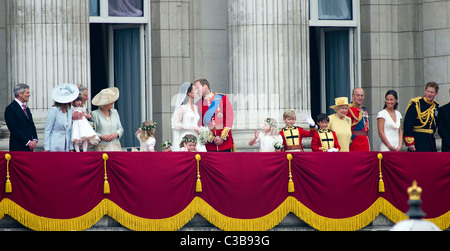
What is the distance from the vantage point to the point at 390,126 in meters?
16.1

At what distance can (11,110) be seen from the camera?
14.3 metres

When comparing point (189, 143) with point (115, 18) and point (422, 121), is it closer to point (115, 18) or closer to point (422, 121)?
point (422, 121)

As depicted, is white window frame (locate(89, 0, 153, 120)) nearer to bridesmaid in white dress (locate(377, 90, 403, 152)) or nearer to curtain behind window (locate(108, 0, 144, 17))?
curtain behind window (locate(108, 0, 144, 17))

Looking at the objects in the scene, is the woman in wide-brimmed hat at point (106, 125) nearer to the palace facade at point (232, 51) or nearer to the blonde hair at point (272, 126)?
the palace facade at point (232, 51)

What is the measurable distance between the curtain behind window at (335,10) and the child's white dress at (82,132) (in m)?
6.41

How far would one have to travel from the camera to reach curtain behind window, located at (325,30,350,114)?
19969 millimetres

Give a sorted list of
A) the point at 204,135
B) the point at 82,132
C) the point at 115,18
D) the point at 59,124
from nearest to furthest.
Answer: the point at 59,124 < the point at 82,132 < the point at 204,135 < the point at 115,18

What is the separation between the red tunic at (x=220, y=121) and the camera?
51.0 feet

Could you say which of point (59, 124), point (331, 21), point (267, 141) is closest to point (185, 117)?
point (267, 141)

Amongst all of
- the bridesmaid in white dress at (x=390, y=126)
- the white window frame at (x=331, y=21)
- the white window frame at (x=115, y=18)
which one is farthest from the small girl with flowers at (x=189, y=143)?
the white window frame at (x=331, y=21)

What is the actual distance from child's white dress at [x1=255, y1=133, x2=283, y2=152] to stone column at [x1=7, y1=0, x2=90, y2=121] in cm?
345

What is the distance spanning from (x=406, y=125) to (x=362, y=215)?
257cm

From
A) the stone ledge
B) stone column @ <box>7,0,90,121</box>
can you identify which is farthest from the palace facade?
the stone ledge

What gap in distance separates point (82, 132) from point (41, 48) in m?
2.56
